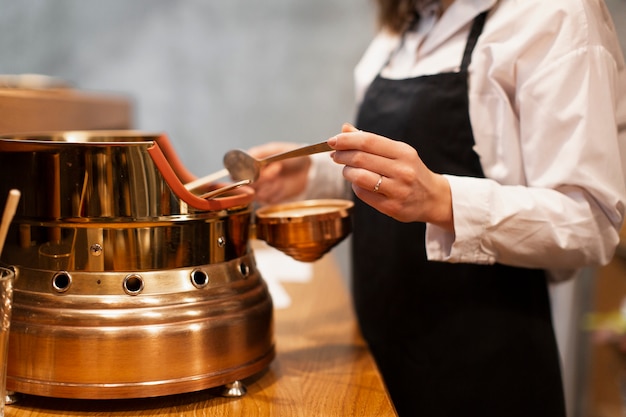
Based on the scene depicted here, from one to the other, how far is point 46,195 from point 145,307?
18 cm

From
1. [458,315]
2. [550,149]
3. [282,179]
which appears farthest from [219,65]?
[550,149]

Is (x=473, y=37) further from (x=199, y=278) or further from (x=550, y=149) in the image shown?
(x=199, y=278)

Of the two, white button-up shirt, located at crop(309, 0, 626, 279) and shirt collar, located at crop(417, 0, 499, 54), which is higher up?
shirt collar, located at crop(417, 0, 499, 54)

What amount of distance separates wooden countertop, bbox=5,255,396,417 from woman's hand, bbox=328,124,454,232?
0.25m

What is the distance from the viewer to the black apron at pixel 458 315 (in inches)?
46.8

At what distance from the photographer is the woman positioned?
39.4 inches

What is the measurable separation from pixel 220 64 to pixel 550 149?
7.26 feet

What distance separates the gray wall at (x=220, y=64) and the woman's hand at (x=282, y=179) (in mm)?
1594

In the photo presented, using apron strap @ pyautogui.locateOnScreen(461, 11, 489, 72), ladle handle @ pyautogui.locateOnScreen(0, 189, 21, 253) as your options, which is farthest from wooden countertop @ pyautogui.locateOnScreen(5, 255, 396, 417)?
apron strap @ pyautogui.locateOnScreen(461, 11, 489, 72)

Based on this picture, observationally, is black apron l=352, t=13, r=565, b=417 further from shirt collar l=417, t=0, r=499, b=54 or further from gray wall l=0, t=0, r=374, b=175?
gray wall l=0, t=0, r=374, b=175

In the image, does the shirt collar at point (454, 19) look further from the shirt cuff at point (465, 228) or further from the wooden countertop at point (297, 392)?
the wooden countertop at point (297, 392)

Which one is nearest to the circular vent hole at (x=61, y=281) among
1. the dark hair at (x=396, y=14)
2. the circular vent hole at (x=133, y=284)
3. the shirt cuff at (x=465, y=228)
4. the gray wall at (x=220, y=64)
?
the circular vent hole at (x=133, y=284)

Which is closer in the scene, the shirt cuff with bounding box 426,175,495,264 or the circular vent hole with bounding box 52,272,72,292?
the circular vent hole with bounding box 52,272,72,292

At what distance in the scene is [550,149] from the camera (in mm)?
1039
